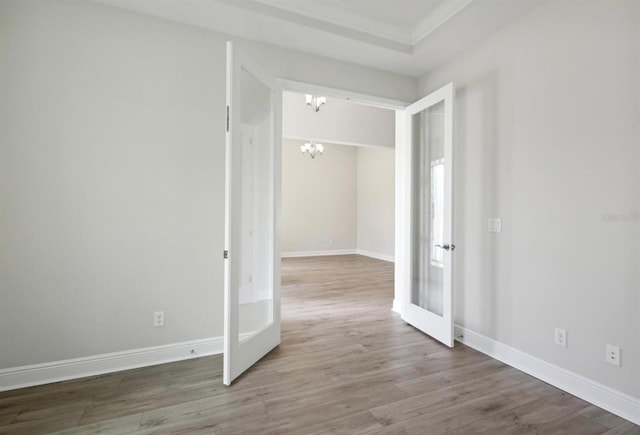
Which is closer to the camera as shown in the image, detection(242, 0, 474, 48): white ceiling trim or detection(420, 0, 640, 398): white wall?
detection(420, 0, 640, 398): white wall

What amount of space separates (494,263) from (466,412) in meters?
1.29

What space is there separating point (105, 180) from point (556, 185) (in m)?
3.36

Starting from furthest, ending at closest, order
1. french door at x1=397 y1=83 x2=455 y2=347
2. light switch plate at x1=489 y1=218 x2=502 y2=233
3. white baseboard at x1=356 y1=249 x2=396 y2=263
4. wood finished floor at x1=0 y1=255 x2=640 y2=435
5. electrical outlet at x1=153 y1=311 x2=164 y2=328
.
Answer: white baseboard at x1=356 y1=249 x2=396 y2=263 → french door at x1=397 y1=83 x2=455 y2=347 → light switch plate at x1=489 y1=218 x2=502 y2=233 → electrical outlet at x1=153 y1=311 x2=164 y2=328 → wood finished floor at x1=0 y1=255 x2=640 y2=435

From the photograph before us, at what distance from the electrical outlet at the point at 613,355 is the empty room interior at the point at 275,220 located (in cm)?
1

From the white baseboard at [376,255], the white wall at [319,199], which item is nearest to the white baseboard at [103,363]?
the white baseboard at [376,255]

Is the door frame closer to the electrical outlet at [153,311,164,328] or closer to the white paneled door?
the white paneled door

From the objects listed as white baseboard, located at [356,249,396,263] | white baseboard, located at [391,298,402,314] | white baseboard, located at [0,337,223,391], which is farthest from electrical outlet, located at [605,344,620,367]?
white baseboard, located at [356,249,396,263]

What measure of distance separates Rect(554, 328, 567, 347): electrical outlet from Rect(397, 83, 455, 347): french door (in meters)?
0.76

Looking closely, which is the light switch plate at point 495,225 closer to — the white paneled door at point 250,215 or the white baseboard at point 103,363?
the white paneled door at point 250,215

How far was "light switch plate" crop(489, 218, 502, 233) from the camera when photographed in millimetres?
2660

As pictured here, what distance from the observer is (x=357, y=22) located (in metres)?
2.76

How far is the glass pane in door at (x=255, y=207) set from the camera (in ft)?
7.97

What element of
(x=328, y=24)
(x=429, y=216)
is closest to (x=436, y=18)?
(x=328, y=24)

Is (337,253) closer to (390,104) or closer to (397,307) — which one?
(397,307)
